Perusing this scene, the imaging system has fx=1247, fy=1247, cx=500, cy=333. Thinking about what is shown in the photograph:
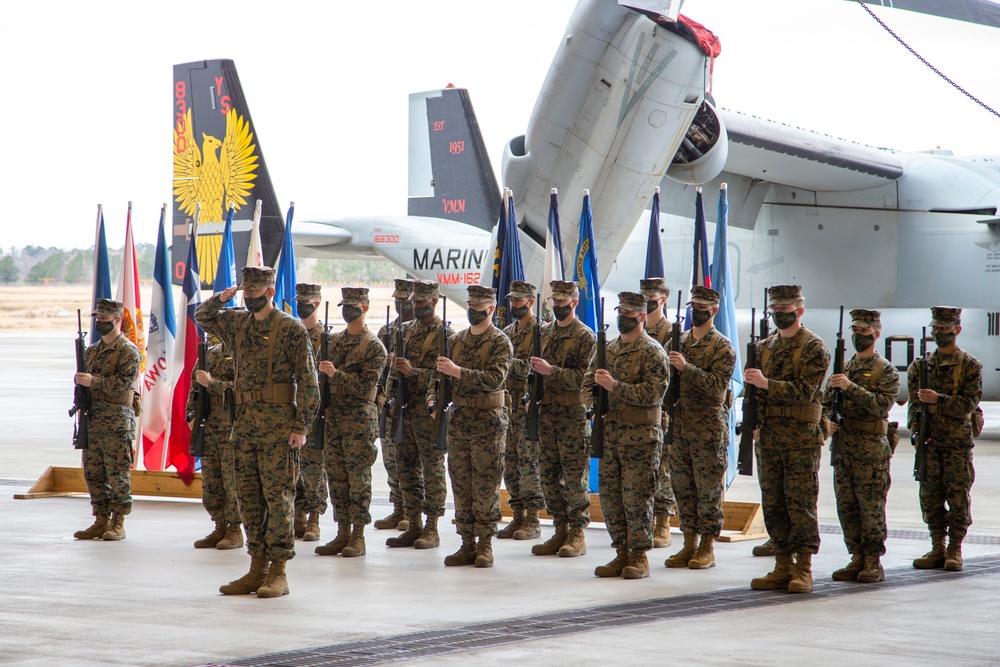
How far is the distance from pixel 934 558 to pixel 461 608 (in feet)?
9.39

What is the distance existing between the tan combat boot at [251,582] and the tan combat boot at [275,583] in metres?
0.04

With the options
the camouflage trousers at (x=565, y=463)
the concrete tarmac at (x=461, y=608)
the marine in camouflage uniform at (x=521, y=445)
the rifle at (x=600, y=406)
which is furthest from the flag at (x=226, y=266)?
the rifle at (x=600, y=406)

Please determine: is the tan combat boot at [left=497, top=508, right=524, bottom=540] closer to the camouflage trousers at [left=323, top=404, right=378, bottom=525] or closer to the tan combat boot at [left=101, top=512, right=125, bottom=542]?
the camouflage trousers at [left=323, top=404, right=378, bottom=525]

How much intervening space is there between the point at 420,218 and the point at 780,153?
294 inches

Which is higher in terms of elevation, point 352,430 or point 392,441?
point 352,430

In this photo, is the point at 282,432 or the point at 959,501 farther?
the point at 959,501

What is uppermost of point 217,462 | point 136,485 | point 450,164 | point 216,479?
point 450,164

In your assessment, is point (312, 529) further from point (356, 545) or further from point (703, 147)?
point (703, 147)

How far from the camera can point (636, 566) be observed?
6551 millimetres

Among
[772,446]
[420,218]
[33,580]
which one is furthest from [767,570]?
[420,218]

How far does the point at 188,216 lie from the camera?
1452cm

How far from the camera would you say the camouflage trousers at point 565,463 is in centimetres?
737

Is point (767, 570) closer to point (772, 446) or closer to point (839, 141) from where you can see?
point (772, 446)

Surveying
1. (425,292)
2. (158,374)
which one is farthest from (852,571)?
(158,374)
